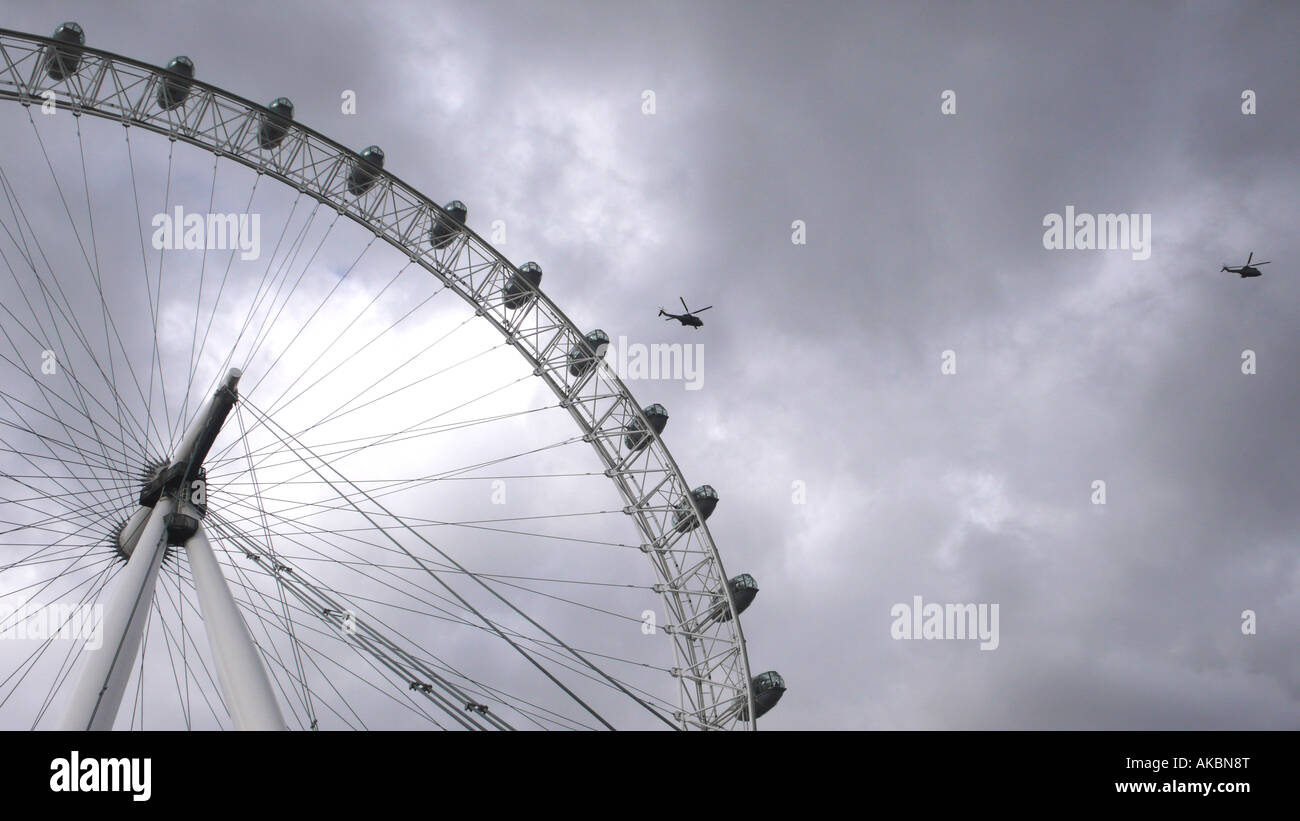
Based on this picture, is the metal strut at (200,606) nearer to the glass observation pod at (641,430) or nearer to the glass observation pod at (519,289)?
the glass observation pod at (519,289)

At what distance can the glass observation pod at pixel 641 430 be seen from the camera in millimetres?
31203

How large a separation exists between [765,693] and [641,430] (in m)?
8.33

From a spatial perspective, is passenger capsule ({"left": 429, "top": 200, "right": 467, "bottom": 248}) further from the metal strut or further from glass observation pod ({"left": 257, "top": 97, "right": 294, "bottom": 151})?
the metal strut

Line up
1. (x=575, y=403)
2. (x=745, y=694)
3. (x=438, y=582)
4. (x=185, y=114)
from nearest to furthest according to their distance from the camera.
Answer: (x=438, y=582), (x=185, y=114), (x=745, y=694), (x=575, y=403)

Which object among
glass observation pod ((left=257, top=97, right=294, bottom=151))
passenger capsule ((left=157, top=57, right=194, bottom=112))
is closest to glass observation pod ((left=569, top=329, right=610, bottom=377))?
glass observation pod ((left=257, top=97, right=294, bottom=151))

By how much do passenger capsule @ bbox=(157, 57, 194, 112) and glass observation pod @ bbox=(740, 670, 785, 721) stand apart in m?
21.8

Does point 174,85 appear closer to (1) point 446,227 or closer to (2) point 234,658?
(1) point 446,227

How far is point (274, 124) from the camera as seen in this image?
2809cm

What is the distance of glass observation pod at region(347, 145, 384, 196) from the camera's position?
29.2 meters

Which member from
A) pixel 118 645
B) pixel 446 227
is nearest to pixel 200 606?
pixel 118 645
